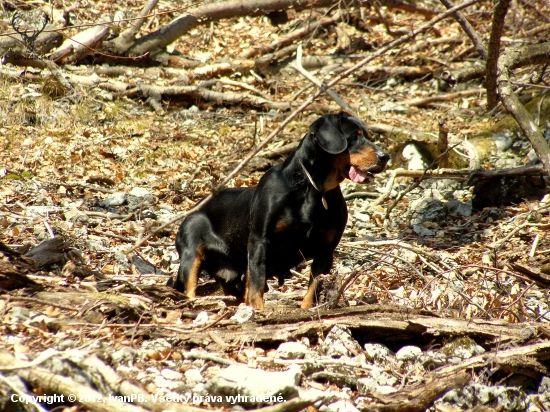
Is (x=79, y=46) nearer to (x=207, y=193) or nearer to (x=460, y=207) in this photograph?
(x=207, y=193)

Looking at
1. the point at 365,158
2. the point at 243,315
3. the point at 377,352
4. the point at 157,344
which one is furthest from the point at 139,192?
the point at 377,352

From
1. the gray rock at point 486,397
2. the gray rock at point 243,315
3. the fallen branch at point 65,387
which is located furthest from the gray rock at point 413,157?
the fallen branch at point 65,387

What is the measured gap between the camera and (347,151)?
15.9 ft

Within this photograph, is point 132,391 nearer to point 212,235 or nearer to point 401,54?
point 212,235

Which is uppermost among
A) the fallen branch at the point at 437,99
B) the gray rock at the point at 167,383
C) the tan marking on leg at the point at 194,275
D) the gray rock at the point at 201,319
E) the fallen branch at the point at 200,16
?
the fallen branch at the point at 200,16

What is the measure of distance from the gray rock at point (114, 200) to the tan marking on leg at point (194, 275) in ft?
6.95

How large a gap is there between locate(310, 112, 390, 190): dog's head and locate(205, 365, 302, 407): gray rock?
2.24m

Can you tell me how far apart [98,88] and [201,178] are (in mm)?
3239

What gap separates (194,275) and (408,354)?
2.47m

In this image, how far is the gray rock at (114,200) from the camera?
7250 mm

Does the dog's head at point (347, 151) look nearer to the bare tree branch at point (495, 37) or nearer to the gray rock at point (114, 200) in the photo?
the bare tree branch at point (495, 37)

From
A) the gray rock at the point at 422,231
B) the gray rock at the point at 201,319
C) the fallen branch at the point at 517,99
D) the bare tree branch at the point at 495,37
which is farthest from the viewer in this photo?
the gray rock at the point at 422,231

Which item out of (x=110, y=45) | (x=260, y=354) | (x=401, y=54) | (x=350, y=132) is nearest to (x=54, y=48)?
(x=110, y=45)

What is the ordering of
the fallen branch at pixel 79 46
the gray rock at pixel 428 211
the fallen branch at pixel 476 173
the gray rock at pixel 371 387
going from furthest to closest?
the fallen branch at pixel 79 46
the gray rock at pixel 428 211
the fallen branch at pixel 476 173
the gray rock at pixel 371 387
